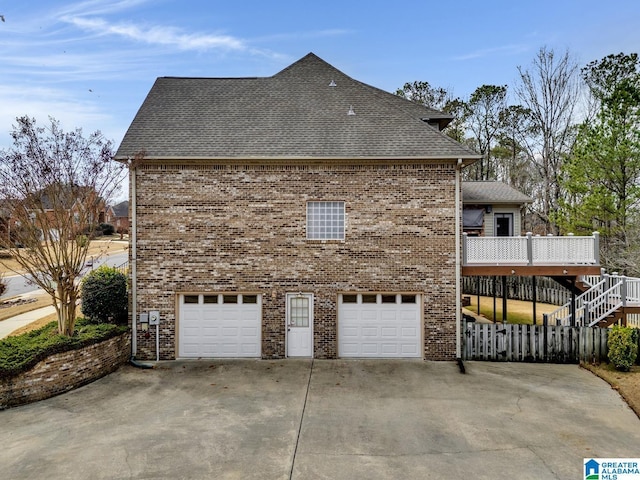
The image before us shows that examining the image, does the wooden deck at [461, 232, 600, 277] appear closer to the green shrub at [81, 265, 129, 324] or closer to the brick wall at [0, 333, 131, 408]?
the brick wall at [0, 333, 131, 408]

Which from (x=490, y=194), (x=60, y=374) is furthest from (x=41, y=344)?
(x=490, y=194)

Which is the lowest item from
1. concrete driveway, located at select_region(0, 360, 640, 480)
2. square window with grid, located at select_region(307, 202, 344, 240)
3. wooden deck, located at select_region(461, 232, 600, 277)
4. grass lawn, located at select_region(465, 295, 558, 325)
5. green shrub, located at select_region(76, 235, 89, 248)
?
concrete driveway, located at select_region(0, 360, 640, 480)

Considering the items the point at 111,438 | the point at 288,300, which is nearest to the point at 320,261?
the point at 288,300

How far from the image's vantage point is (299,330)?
12.0 metres

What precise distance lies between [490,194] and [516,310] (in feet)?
21.5

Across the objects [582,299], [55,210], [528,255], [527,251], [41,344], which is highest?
[55,210]

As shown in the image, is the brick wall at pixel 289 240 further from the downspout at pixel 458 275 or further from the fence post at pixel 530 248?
the fence post at pixel 530 248

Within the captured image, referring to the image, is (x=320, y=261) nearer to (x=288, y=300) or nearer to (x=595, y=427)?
(x=288, y=300)

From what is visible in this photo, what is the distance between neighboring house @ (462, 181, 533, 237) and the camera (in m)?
18.1

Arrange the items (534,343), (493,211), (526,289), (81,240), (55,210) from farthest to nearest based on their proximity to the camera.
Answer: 1. (526,289)
2. (493,211)
3. (534,343)
4. (81,240)
5. (55,210)

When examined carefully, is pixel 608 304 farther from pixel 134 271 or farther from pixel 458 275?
pixel 134 271

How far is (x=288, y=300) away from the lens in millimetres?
12031

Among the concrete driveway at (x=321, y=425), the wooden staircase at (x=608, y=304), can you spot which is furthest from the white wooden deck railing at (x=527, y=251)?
the concrete driveway at (x=321, y=425)

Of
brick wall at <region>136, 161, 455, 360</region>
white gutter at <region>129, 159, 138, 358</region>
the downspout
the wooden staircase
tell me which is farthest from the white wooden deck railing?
white gutter at <region>129, 159, 138, 358</region>
